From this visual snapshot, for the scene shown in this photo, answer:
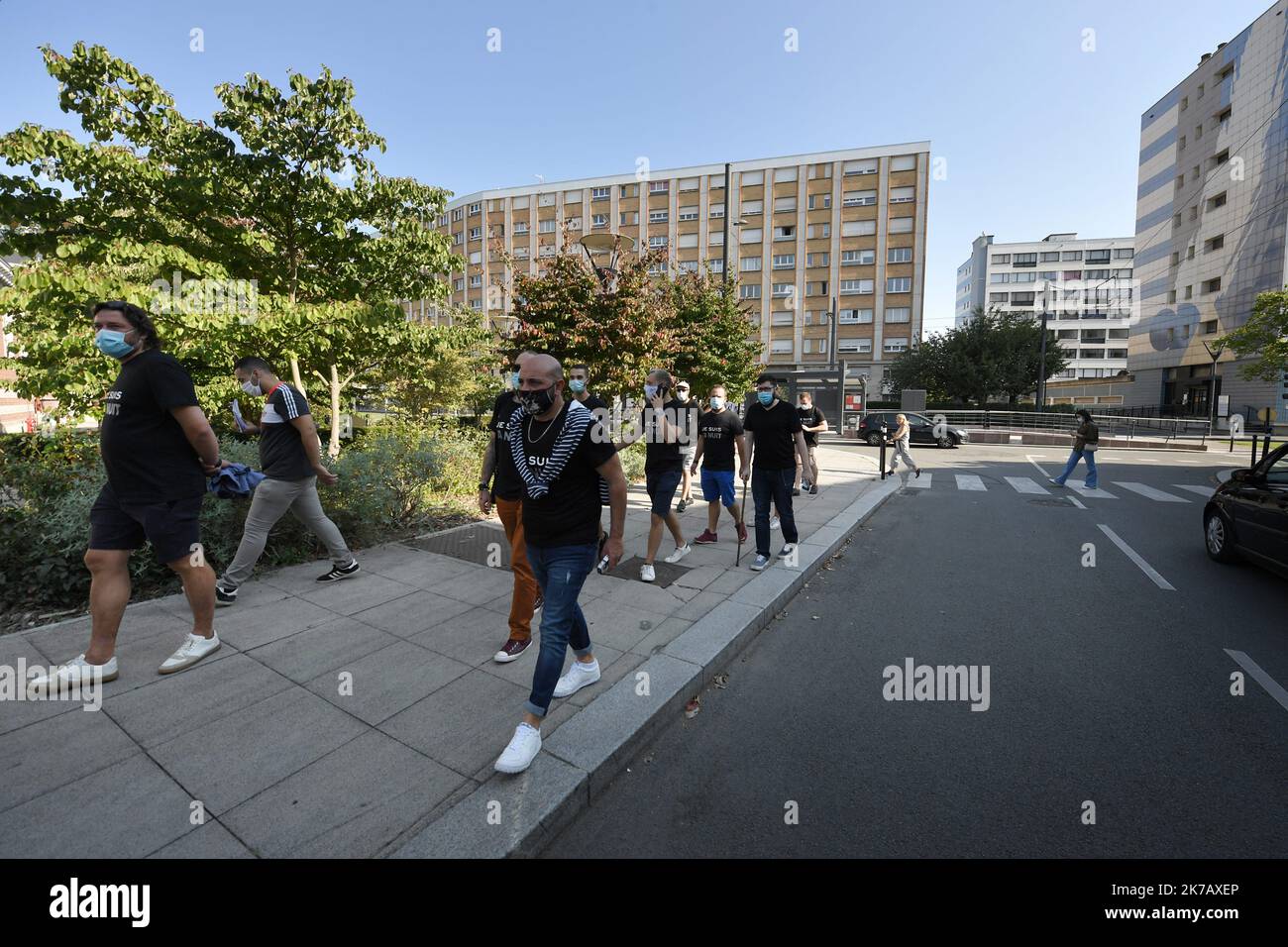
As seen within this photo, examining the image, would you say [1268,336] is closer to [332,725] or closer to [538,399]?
[538,399]

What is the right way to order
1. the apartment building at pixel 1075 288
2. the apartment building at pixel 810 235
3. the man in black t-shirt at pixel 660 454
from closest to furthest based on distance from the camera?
1. the man in black t-shirt at pixel 660 454
2. the apartment building at pixel 810 235
3. the apartment building at pixel 1075 288

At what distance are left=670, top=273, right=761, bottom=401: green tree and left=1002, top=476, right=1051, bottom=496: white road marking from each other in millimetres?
8408

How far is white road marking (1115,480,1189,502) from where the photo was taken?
35.0 ft

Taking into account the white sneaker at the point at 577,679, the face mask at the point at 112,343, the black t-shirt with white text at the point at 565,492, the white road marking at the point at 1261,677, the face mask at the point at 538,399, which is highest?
the face mask at the point at 112,343

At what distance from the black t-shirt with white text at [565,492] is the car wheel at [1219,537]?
7080 millimetres

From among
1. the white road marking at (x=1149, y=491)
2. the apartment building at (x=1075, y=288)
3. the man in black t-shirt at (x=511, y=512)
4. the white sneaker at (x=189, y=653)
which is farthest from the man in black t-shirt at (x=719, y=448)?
the apartment building at (x=1075, y=288)

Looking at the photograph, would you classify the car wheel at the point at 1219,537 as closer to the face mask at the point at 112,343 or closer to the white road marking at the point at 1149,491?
the white road marking at the point at 1149,491

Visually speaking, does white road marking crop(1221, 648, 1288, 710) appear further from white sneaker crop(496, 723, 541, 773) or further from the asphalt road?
white sneaker crop(496, 723, 541, 773)

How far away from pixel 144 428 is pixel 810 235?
172 ft

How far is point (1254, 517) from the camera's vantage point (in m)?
5.57

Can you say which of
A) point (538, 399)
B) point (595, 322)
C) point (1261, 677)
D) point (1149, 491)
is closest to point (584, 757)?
point (538, 399)

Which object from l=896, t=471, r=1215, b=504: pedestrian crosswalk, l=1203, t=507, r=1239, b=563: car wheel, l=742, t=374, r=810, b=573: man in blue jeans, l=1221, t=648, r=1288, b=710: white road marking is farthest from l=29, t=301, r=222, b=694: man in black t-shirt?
l=896, t=471, r=1215, b=504: pedestrian crosswalk

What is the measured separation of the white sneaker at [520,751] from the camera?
2527 millimetres
